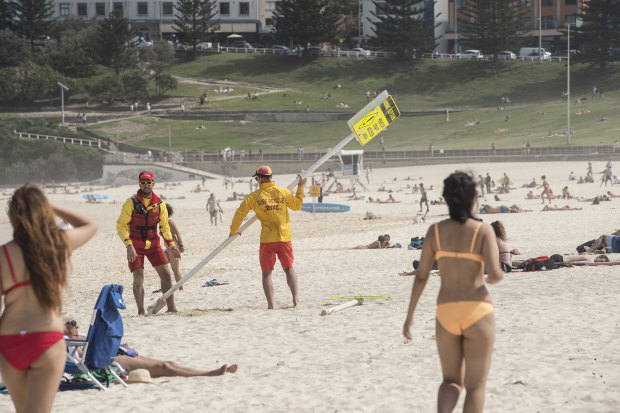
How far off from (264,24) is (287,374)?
81338 mm

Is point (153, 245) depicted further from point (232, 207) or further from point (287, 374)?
point (232, 207)

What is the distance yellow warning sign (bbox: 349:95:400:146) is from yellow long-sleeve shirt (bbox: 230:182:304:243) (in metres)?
0.85

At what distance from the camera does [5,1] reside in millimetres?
74188

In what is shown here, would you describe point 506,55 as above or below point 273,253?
above

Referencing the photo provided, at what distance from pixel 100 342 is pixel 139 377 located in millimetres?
373

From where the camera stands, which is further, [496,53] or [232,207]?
[496,53]

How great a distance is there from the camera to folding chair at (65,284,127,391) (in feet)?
17.9

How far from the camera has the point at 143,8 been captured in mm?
82812

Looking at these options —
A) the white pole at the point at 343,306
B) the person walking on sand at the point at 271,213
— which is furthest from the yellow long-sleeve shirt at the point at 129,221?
the white pole at the point at 343,306

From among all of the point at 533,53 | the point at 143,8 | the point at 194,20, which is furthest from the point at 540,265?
the point at 143,8

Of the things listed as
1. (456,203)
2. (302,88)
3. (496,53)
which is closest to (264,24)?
(302,88)

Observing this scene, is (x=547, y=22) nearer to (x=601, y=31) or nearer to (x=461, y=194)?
(x=601, y=31)

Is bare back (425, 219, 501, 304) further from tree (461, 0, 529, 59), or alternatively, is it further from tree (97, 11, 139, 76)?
tree (97, 11, 139, 76)

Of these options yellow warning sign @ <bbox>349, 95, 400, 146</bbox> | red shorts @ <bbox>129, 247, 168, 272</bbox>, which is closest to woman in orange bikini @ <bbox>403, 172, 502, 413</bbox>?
yellow warning sign @ <bbox>349, 95, 400, 146</bbox>
